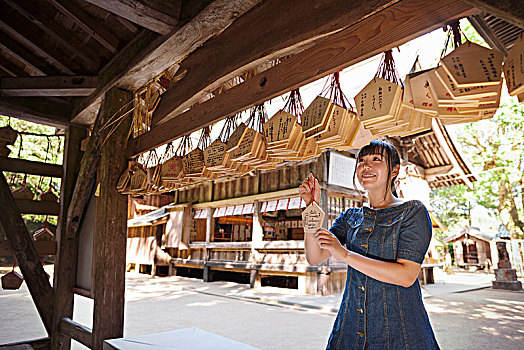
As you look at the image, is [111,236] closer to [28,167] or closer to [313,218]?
[28,167]

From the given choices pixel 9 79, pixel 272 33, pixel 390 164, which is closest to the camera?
pixel 390 164

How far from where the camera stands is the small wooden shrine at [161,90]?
1458 millimetres

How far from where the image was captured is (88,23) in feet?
9.32

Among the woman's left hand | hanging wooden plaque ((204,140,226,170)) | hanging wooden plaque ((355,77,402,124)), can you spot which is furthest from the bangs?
hanging wooden plaque ((204,140,226,170))

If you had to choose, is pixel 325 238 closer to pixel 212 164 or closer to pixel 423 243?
pixel 423 243

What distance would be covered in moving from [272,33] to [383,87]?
775 mm

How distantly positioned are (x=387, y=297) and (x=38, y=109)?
4237mm

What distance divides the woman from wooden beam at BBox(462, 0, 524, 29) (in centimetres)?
78

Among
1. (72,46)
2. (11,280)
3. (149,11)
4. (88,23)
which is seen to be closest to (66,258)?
(11,280)

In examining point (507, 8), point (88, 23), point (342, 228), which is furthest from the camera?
point (88, 23)

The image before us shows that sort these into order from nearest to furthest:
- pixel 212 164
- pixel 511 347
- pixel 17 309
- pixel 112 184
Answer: pixel 212 164
pixel 112 184
pixel 511 347
pixel 17 309

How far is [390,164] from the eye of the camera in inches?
66.1

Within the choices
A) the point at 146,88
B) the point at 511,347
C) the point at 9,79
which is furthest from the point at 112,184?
the point at 511,347

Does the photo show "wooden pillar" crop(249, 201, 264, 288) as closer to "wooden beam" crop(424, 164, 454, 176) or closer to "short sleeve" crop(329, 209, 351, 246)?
"wooden beam" crop(424, 164, 454, 176)
